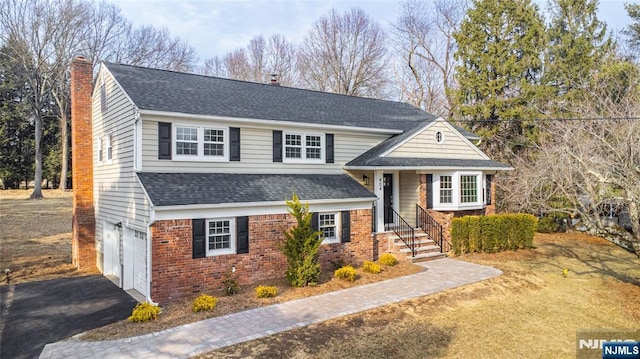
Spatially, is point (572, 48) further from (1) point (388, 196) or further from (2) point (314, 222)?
(2) point (314, 222)

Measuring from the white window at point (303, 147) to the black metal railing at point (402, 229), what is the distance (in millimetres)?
4158

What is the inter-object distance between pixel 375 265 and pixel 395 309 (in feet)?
11.6

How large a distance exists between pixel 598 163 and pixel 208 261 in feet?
40.0

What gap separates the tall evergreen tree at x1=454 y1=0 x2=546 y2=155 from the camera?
24469 mm

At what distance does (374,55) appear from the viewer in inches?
1483

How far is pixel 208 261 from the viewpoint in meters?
11.2

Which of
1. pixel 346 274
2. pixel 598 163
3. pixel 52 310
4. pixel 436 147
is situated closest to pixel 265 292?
pixel 346 274

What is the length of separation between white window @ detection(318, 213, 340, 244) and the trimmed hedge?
524 cm

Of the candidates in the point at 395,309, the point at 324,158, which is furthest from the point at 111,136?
the point at 395,309

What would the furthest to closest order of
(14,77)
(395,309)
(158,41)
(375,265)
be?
(158,41), (14,77), (375,265), (395,309)

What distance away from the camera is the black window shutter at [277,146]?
1462cm

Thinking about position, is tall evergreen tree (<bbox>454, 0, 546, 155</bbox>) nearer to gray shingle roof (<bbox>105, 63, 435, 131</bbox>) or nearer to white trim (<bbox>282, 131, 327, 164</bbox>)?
gray shingle roof (<bbox>105, 63, 435, 131</bbox>)

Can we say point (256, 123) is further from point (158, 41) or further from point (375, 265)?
point (158, 41)

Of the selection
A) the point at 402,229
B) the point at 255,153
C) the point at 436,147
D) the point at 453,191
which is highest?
the point at 436,147
